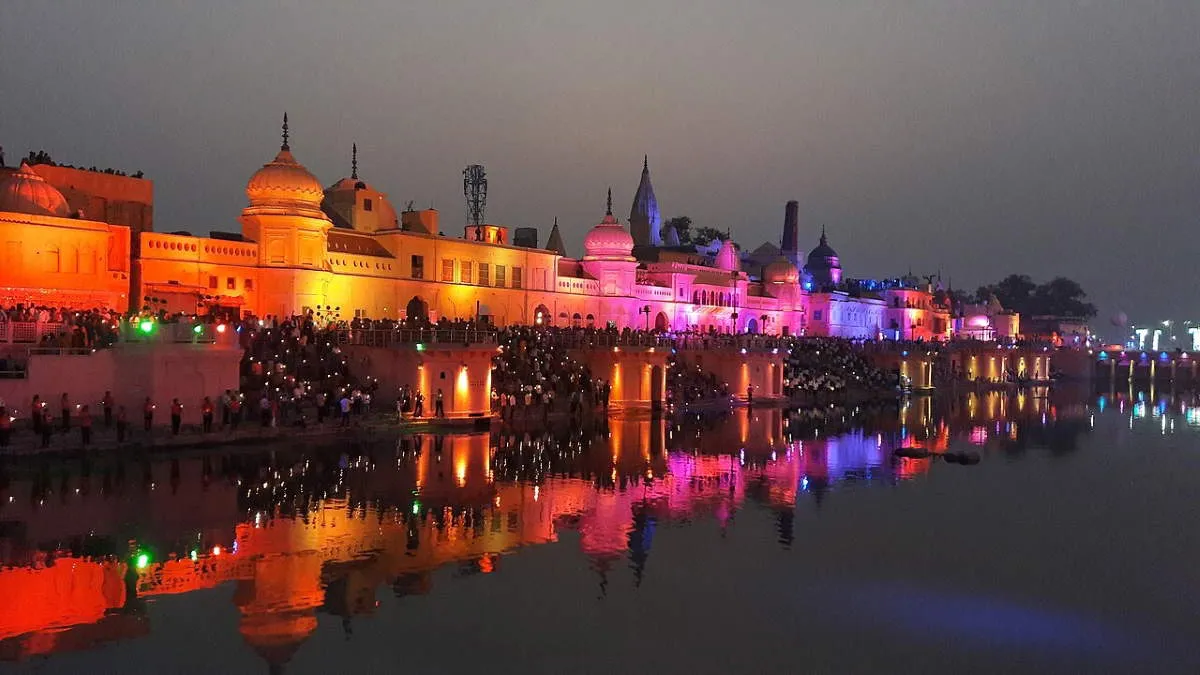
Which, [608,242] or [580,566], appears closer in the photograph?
[580,566]

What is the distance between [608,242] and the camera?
55656 millimetres

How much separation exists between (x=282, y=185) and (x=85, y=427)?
1432 cm

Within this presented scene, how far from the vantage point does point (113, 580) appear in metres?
15.7

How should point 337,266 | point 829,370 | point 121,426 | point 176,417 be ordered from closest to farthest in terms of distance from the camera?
point 121,426, point 176,417, point 337,266, point 829,370

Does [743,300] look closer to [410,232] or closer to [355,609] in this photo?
[410,232]

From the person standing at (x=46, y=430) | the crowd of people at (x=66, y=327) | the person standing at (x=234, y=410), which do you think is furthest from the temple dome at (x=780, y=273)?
the person standing at (x=46, y=430)

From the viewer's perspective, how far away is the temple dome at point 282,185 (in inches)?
1492

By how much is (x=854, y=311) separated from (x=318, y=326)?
183 feet

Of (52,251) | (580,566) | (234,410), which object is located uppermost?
(52,251)

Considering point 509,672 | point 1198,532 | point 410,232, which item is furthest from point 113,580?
point 410,232

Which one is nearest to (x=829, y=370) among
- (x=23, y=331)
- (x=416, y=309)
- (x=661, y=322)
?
(x=661, y=322)

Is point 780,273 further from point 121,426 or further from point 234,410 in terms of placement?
point 121,426

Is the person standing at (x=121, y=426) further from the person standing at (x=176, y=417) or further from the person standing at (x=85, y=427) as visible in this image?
the person standing at (x=176, y=417)

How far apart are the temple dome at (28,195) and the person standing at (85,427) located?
10.1 m
